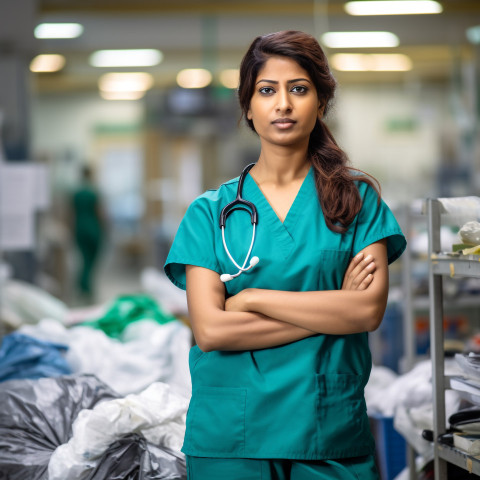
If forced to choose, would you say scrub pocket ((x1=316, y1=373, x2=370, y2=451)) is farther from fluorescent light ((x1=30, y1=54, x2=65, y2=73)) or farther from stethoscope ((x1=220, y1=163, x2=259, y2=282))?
fluorescent light ((x1=30, y1=54, x2=65, y2=73))

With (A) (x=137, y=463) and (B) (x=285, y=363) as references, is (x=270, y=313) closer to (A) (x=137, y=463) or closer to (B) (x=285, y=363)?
(B) (x=285, y=363)

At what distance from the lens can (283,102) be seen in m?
1.60

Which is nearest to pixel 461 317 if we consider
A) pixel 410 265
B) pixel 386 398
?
pixel 410 265

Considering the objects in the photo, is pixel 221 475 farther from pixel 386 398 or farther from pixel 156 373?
pixel 386 398

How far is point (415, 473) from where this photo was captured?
2.53 m

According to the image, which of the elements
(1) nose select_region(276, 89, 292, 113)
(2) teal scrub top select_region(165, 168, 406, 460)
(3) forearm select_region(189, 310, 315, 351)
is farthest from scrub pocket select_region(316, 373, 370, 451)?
(1) nose select_region(276, 89, 292, 113)

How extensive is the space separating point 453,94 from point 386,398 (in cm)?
467

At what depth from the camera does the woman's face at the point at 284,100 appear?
162cm

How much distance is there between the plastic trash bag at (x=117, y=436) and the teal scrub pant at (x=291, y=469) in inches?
20.0

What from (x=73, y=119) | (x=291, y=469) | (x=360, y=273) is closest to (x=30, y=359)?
(x=291, y=469)

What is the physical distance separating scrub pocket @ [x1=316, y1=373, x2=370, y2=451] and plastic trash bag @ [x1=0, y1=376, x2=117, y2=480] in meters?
0.91

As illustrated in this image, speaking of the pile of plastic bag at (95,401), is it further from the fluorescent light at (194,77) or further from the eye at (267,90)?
the fluorescent light at (194,77)

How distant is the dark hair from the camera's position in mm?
1626

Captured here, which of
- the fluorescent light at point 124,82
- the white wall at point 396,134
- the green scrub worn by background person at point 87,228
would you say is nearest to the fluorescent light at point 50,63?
the fluorescent light at point 124,82
